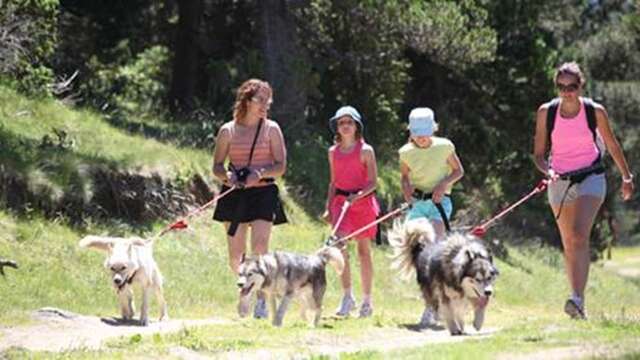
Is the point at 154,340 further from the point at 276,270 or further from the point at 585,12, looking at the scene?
the point at 585,12

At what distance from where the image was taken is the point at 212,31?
2662 centimetres

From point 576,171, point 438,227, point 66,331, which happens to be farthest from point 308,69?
point 66,331

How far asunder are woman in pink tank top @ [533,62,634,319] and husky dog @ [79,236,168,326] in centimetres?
377

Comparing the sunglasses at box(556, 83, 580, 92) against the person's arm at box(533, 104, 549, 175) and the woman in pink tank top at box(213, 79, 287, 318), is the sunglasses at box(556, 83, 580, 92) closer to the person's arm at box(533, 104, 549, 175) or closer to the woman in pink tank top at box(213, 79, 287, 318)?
the person's arm at box(533, 104, 549, 175)

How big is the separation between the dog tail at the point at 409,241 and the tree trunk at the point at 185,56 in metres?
13.4

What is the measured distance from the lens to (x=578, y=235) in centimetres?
1091

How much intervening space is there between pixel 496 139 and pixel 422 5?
6318 millimetres

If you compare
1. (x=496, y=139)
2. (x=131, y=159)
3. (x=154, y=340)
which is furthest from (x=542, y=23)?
(x=154, y=340)

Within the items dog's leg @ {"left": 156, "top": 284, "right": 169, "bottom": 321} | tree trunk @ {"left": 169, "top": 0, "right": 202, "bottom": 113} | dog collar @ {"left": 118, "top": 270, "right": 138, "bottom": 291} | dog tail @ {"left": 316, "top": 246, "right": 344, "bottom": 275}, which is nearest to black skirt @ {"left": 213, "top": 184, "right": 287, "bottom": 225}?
dog tail @ {"left": 316, "top": 246, "right": 344, "bottom": 275}

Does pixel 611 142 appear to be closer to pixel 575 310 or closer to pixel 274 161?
pixel 575 310

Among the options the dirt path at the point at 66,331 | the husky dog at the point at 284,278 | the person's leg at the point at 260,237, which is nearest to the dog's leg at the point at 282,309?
the husky dog at the point at 284,278

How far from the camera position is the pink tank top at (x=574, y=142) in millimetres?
10859

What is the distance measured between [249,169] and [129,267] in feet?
4.73

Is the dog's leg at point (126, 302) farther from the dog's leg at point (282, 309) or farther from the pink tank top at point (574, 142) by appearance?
the pink tank top at point (574, 142)
